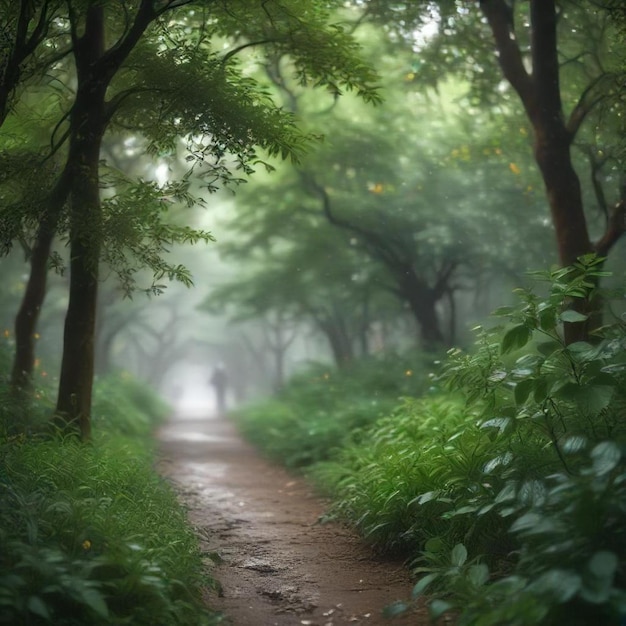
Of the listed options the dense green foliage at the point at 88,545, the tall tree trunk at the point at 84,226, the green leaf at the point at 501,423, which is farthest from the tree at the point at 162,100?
the green leaf at the point at 501,423

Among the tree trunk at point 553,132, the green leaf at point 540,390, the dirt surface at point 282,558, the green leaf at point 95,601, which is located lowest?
the dirt surface at point 282,558

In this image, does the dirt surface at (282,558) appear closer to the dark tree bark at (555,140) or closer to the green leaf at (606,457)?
the green leaf at (606,457)

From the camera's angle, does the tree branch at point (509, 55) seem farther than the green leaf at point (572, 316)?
Yes

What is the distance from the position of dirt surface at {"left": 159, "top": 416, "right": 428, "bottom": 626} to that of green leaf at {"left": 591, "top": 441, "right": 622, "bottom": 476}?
1.56m

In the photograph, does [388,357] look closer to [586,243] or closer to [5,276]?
[586,243]

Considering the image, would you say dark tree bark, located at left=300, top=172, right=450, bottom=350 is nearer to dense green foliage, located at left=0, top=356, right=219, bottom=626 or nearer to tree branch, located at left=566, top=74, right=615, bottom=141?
tree branch, located at left=566, top=74, right=615, bottom=141

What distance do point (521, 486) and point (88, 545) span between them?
9.17ft

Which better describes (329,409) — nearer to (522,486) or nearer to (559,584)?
(522,486)

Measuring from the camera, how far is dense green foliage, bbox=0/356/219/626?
3.31 meters

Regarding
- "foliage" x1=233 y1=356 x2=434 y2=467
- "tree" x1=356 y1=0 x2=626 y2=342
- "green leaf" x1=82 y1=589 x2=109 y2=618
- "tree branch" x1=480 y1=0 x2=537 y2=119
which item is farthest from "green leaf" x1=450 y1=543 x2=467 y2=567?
"tree branch" x1=480 y1=0 x2=537 y2=119

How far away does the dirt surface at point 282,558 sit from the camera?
4227mm

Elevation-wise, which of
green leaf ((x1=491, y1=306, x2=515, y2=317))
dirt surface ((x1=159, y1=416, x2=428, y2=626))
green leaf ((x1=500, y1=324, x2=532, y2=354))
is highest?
green leaf ((x1=491, y1=306, x2=515, y2=317))

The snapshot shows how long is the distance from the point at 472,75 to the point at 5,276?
1323 cm

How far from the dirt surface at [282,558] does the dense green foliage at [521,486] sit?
Answer: 12.2 inches
